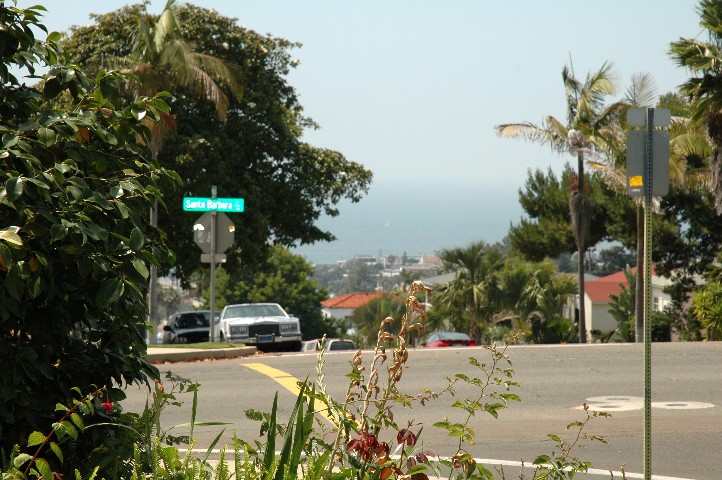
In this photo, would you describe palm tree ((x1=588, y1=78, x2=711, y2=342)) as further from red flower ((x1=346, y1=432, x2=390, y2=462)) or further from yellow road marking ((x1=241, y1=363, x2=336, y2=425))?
red flower ((x1=346, y1=432, x2=390, y2=462))

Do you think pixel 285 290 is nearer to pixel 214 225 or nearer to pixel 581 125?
pixel 581 125

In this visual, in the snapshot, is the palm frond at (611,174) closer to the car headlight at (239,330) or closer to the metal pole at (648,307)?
Answer: the car headlight at (239,330)

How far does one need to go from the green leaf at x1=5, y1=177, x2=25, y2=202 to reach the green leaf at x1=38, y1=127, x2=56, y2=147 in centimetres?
33

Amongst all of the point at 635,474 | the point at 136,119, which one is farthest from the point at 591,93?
the point at 136,119

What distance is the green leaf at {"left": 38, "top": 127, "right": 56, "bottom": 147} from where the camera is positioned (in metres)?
4.48

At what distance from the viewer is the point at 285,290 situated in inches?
3280

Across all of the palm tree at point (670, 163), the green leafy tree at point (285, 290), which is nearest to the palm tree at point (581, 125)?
the palm tree at point (670, 163)

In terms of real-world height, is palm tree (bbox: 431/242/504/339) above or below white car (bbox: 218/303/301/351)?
above

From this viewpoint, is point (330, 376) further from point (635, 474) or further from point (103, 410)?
point (103, 410)

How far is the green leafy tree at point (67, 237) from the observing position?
4.25m

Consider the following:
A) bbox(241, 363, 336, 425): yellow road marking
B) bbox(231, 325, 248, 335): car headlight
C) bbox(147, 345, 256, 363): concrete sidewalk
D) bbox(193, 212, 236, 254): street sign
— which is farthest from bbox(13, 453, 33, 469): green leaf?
bbox(231, 325, 248, 335): car headlight

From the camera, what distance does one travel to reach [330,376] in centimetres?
1462

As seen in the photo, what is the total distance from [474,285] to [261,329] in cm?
1577

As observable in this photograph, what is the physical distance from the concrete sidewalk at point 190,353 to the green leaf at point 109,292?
40.1 ft
